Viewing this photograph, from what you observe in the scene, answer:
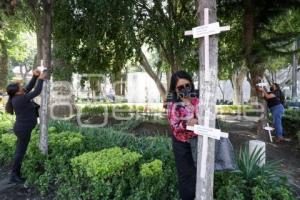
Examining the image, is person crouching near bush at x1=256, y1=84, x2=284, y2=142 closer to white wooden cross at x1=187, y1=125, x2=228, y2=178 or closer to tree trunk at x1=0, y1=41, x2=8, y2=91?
white wooden cross at x1=187, y1=125, x2=228, y2=178

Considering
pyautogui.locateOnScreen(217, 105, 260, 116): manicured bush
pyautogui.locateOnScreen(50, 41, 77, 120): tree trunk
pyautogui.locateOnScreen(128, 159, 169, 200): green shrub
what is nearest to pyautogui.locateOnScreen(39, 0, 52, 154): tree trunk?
pyautogui.locateOnScreen(128, 159, 169, 200): green shrub

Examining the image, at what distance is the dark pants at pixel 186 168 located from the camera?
13.3 feet

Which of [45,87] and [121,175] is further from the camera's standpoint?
[45,87]

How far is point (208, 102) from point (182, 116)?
2.04ft

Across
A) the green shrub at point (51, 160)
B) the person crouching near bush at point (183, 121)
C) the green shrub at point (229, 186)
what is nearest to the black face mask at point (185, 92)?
the person crouching near bush at point (183, 121)

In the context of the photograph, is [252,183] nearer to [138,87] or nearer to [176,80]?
[176,80]

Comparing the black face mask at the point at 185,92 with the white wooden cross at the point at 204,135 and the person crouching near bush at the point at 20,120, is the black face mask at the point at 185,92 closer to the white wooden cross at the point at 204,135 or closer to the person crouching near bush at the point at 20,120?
the white wooden cross at the point at 204,135

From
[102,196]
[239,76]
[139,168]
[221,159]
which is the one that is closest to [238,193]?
[221,159]

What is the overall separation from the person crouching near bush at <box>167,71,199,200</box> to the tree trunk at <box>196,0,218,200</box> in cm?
36

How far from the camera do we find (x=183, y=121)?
397 cm

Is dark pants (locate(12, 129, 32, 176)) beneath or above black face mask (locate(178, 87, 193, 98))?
beneath

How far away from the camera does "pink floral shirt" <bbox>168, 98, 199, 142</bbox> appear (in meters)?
3.91

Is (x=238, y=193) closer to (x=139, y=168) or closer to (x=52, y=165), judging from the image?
(x=139, y=168)

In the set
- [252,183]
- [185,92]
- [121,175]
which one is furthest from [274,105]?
[185,92]
